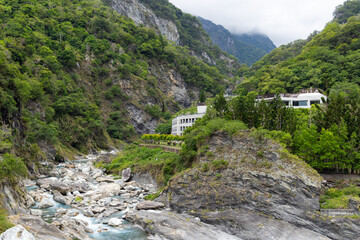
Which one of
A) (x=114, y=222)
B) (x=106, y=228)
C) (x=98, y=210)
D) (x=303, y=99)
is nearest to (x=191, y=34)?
(x=303, y=99)

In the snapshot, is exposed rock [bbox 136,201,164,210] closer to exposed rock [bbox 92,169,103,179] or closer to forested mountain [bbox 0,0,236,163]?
forested mountain [bbox 0,0,236,163]

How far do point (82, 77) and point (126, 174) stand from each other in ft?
183

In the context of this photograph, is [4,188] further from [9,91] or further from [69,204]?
[9,91]

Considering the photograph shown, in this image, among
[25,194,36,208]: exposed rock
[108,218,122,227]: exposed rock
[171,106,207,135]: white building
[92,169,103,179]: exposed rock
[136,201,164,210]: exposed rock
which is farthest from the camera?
[171,106,207,135]: white building

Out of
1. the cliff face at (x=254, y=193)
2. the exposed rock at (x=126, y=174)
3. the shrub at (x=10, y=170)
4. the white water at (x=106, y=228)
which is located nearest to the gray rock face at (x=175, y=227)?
the white water at (x=106, y=228)

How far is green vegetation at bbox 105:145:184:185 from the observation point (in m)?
31.3

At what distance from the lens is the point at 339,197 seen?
21.3 metres

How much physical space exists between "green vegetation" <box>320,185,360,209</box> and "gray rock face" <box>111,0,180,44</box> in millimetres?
129212

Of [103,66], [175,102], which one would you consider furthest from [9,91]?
[175,102]

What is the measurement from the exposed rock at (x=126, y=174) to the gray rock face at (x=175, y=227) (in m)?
15.2

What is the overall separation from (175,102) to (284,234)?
9116cm

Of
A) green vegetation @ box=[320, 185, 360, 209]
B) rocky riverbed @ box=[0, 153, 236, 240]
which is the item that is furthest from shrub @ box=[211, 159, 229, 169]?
green vegetation @ box=[320, 185, 360, 209]

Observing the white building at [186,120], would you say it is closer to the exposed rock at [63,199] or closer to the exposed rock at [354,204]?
the exposed rock at [63,199]

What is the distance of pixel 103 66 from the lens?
90.4 m
